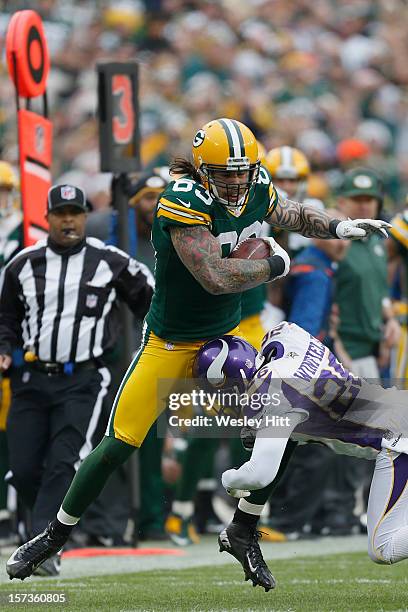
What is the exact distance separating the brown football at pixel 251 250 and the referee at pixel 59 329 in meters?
1.64

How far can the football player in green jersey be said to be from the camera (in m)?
5.75

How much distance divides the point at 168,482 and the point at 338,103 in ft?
20.6

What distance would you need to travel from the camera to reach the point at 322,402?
18.9ft

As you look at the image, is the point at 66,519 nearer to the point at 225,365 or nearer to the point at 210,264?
the point at 225,365

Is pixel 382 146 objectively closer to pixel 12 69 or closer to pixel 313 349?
pixel 12 69

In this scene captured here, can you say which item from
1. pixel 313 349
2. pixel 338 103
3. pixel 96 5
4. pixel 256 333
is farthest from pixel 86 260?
pixel 96 5

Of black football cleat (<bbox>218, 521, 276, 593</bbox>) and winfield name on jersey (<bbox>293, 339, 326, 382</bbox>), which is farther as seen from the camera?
black football cleat (<bbox>218, 521, 276, 593</bbox>)

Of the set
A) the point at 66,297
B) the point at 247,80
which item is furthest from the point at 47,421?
the point at 247,80

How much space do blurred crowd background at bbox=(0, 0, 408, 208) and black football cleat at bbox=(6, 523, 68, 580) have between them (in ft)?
20.8

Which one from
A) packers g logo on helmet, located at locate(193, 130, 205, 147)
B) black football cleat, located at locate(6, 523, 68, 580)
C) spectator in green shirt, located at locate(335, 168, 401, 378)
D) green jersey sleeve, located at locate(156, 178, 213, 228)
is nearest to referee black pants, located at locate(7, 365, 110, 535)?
black football cleat, located at locate(6, 523, 68, 580)

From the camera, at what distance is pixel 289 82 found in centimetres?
1500

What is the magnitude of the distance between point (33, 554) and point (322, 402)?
1360 millimetres

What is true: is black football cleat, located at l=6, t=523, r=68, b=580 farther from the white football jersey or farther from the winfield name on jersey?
the winfield name on jersey

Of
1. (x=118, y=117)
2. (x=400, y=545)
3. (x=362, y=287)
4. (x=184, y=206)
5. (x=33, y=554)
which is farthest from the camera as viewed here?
(x=362, y=287)
